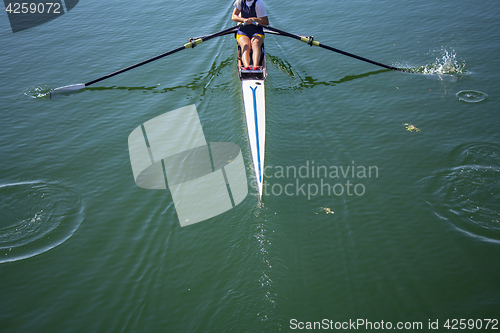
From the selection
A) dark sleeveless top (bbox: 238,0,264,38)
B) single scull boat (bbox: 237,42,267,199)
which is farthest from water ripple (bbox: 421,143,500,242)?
dark sleeveless top (bbox: 238,0,264,38)

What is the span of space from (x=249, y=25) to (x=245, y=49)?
3.48ft

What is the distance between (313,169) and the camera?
7.59 metres

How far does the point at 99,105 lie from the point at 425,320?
9.51 m

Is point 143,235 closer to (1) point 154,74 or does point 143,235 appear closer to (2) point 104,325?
(2) point 104,325

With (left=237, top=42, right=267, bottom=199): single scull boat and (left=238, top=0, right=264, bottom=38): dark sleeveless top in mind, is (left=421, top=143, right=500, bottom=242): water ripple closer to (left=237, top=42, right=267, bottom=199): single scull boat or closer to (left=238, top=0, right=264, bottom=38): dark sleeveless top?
(left=237, top=42, right=267, bottom=199): single scull boat

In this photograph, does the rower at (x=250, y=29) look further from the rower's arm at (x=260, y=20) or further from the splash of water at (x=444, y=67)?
the splash of water at (x=444, y=67)

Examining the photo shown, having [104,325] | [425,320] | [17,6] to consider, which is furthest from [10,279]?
[17,6]

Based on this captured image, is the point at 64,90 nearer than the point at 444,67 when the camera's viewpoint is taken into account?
No

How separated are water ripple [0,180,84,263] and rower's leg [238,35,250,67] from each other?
17.5ft

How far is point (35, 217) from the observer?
689 centimetres

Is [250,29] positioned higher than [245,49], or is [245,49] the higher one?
[250,29]

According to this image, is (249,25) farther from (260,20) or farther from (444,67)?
(444,67)

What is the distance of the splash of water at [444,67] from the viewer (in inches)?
422

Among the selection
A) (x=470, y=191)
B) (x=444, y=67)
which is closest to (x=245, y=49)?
(x=444, y=67)
